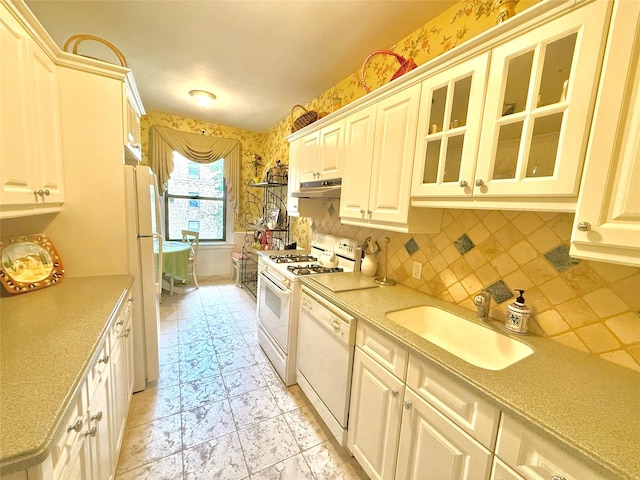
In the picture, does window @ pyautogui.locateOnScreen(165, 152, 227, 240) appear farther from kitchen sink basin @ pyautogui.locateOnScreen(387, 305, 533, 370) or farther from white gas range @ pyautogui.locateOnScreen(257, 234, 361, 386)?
kitchen sink basin @ pyautogui.locateOnScreen(387, 305, 533, 370)

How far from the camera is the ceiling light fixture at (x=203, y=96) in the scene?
9.62ft

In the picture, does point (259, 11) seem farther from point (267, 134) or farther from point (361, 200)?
point (267, 134)

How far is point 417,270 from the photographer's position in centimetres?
176

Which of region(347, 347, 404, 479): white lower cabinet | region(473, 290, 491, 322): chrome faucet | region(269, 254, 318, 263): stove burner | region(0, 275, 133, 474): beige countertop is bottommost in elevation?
region(347, 347, 404, 479): white lower cabinet

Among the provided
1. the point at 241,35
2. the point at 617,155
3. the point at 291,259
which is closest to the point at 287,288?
the point at 291,259

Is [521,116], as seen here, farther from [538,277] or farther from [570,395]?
[570,395]

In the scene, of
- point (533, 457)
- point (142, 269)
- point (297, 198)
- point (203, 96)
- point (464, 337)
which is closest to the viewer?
point (533, 457)

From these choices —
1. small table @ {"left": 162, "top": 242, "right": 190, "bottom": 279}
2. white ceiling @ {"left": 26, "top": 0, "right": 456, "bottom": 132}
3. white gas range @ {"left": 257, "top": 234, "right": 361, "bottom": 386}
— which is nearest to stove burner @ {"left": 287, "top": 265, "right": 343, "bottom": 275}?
white gas range @ {"left": 257, "top": 234, "right": 361, "bottom": 386}

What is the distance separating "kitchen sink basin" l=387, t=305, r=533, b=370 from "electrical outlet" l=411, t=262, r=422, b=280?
29cm

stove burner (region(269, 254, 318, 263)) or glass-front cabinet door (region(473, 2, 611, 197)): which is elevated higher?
glass-front cabinet door (region(473, 2, 611, 197))

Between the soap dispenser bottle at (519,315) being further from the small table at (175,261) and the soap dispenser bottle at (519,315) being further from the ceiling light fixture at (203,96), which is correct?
the small table at (175,261)

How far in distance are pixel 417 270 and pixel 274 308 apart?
1236 mm

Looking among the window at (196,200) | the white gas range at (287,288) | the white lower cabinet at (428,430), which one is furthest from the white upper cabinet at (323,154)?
the window at (196,200)

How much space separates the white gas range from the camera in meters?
1.99
